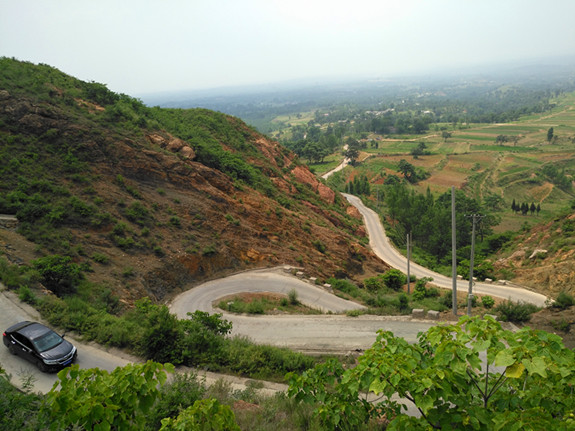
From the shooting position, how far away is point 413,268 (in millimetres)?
41500

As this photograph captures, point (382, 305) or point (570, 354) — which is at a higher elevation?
point (570, 354)

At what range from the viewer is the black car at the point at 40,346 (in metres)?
11.0

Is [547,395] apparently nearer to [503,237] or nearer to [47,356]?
[47,356]

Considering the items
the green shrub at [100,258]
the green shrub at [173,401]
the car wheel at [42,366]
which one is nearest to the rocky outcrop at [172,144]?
the green shrub at [100,258]

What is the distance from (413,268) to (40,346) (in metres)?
38.7

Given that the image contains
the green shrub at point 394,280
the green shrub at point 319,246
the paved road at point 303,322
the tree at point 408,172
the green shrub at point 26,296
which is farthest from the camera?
the tree at point 408,172

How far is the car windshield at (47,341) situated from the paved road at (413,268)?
24.4m

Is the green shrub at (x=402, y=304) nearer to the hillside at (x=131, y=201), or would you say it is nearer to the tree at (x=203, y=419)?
the hillside at (x=131, y=201)

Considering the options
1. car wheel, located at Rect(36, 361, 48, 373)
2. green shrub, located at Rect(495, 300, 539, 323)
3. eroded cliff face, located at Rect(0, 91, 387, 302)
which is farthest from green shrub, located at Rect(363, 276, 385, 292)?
→ car wheel, located at Rect(36, 361, 48, 373)

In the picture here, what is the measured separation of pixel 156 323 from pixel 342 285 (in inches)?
665

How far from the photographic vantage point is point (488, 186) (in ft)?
303

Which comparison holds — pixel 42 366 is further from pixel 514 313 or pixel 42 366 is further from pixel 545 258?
pixel 545 258

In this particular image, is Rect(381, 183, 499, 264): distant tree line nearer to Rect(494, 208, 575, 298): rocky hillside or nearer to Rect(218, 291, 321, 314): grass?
Rect(494, 208, 575, 298): rocky hillside

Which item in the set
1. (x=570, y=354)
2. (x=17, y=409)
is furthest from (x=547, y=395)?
(x=17, y=409)
